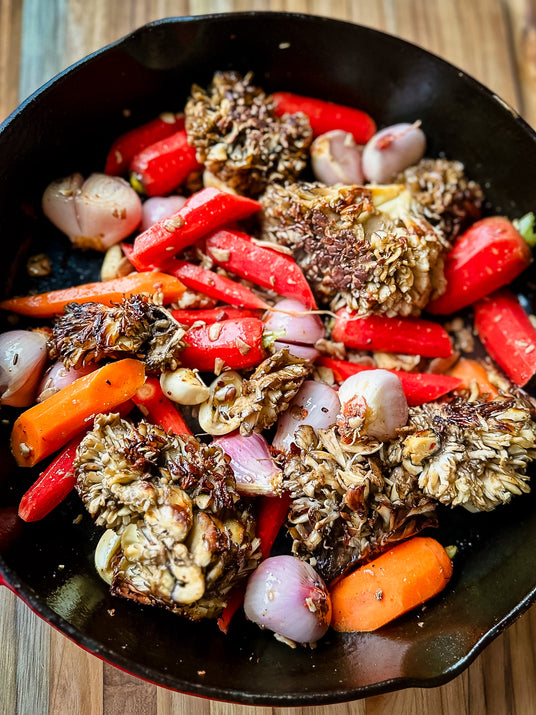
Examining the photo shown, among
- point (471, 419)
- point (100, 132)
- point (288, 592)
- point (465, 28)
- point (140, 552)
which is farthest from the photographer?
point (465, 28)

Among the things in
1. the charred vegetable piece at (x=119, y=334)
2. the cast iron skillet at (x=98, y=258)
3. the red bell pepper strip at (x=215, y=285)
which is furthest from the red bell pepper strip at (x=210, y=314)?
the cast iron skillet at (x=98, y=258)

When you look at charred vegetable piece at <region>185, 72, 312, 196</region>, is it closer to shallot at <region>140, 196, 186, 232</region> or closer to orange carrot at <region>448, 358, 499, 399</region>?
shallot at <region>140, 196, 186, 232</region>

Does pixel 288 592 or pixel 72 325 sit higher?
pixel 72 325

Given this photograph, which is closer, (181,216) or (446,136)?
(181,216)

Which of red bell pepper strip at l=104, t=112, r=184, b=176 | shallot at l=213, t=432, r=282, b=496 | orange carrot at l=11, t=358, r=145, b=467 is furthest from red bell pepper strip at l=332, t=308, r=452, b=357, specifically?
red bell pepper strip at l=104, t=112, r=184, b=176

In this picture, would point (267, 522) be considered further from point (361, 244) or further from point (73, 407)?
point (361, 244)

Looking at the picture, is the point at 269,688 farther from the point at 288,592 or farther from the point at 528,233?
the point at 528,233

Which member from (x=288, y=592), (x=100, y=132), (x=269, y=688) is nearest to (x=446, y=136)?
(x=100, y=132)
